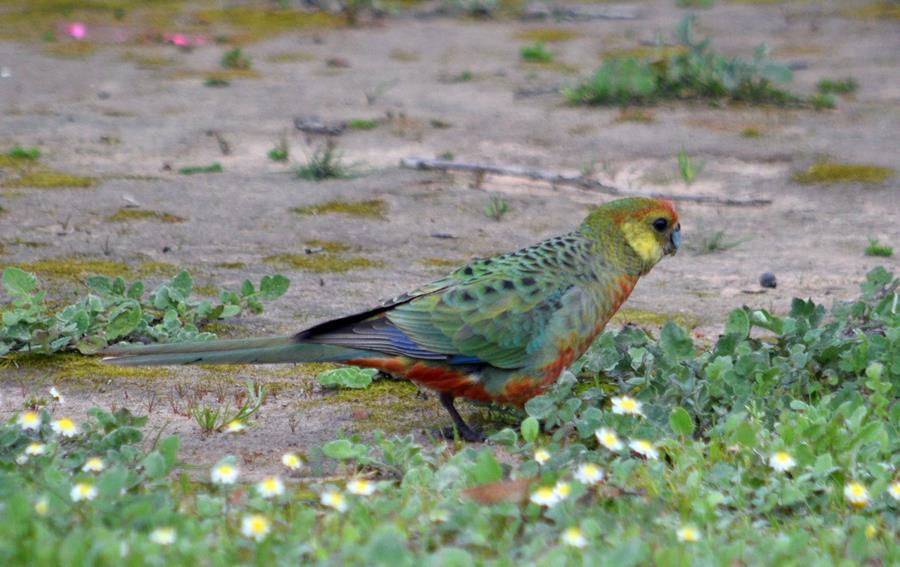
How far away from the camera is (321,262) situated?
20.4ft

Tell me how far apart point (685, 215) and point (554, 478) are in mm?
4155

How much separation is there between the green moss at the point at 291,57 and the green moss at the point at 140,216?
5.14m

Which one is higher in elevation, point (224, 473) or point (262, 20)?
point (224, 473)

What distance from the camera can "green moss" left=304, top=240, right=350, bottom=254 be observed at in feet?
21.2

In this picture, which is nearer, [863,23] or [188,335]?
[188,335]

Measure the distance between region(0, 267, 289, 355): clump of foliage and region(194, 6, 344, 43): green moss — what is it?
816cm

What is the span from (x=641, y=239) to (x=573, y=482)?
1410 millimetres

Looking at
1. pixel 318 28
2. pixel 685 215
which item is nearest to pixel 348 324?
pixel 685 215

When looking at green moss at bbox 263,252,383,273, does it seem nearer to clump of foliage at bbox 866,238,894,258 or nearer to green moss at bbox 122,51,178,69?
clump of foliage at bbox 866,238,894,258

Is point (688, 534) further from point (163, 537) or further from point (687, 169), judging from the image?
point (687, 169)

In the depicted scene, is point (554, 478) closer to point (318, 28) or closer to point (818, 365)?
point (818, 365)

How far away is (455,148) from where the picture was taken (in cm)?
859

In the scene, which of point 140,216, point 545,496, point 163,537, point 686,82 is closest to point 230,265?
point 140,216

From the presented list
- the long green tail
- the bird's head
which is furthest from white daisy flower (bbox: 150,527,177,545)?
the bird's head
